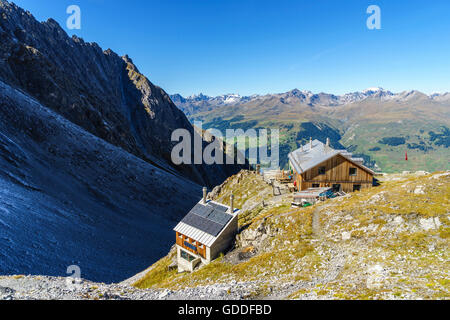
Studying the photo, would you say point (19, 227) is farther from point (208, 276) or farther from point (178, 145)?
point (178, 145)

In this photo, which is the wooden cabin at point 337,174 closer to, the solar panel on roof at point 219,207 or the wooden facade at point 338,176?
the wooden facade at point 338,176

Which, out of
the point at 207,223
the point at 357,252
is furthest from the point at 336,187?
the point at 207,223

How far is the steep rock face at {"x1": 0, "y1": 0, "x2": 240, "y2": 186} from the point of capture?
92.3 metres

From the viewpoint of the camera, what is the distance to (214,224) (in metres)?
34.2

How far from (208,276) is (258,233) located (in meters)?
8.29

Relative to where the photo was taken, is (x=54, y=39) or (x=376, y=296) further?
(x=54, y=39)

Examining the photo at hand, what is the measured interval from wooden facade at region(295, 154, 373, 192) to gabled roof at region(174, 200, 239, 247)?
51.3 feet

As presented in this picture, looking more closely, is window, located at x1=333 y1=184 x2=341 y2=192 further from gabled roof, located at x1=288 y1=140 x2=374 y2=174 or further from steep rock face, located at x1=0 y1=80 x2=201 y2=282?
steep rock face, located at x1=0 y1=80 x2=201 y2=282

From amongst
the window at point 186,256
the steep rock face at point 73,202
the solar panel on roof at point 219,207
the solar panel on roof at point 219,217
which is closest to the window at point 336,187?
the solar panel on roof at point 219,207

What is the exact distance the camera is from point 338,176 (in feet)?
141

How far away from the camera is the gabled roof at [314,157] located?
42.5 meters
